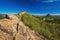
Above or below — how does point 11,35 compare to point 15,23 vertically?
below

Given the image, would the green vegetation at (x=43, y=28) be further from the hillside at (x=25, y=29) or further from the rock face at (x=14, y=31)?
the rock face at (x=14, y=31)

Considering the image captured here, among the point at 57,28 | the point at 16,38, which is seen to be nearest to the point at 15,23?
the point at 16,38

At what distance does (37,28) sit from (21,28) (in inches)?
34.8

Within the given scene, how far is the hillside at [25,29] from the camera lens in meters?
6.04

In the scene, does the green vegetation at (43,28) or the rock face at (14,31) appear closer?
the rock face at (14,31)

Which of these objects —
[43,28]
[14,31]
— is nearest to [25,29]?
[14,31]

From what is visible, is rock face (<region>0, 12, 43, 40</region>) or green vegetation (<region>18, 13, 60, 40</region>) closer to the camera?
rock face (<region>0, 12, 43, 40</region>)

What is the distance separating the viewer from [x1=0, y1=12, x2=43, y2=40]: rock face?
5953mm

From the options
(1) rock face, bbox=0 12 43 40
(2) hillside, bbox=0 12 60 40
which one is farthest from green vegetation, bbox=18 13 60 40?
(1) rock face, bbox=0 12 43 40

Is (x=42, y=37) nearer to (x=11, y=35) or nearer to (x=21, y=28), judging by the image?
(x=21, y=28)

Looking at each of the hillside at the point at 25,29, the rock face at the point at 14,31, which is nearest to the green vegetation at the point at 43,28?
the hillside at the point at 25,29

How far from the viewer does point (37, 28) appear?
706 cm

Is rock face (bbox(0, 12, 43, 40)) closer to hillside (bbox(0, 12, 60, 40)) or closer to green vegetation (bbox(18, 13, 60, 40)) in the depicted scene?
hillside (bbox(0, 12, 60, 40))

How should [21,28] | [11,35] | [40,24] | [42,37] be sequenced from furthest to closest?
[40,24]
[42,37]
[21,28]
[11,35]
